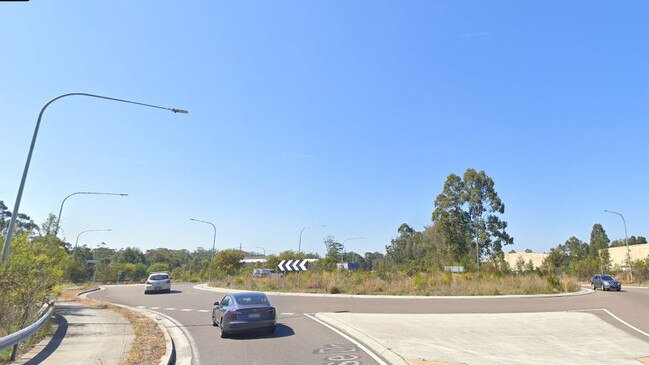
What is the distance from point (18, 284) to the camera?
11195mm

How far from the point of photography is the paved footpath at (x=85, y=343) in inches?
365

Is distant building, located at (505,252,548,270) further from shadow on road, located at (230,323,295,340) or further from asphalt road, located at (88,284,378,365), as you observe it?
shadow on road, located at (230,323,295,340)

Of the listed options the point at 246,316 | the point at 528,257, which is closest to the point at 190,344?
the point at 246,316

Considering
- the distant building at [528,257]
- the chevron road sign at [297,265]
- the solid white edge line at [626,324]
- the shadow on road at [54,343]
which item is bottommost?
the shadow on road at [54,343]

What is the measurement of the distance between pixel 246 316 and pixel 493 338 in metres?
7.11

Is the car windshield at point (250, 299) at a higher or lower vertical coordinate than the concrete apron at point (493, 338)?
higher

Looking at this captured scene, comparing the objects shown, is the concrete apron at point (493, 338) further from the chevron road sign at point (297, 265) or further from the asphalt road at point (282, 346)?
the chevron road sign at point (297, 265)

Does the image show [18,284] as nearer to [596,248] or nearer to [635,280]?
[635,280]

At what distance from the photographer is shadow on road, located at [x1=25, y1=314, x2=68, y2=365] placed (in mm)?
9281

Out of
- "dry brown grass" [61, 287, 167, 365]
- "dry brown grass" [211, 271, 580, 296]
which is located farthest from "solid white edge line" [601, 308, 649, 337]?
"dry brown grass" [61, 287, 167, 365]

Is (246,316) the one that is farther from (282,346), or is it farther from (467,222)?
(467,222)

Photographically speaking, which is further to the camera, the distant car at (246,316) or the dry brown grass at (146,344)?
the distant car at (246,316)

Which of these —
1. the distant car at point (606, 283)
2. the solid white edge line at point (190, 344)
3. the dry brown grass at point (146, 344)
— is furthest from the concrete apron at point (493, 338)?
the distant car at point (606, 283)

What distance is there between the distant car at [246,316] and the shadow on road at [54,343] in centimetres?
428
